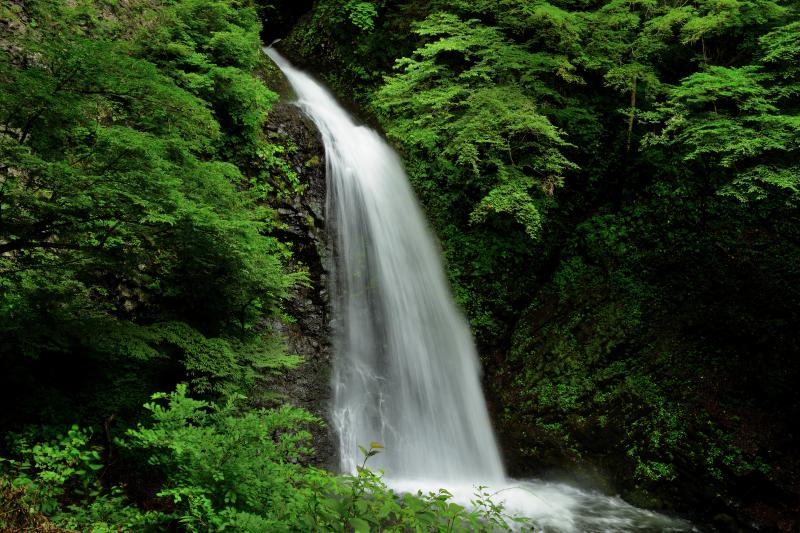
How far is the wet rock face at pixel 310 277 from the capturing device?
6.70 metres

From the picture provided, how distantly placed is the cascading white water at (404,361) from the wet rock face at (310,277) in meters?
0.22

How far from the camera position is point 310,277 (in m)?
7.54

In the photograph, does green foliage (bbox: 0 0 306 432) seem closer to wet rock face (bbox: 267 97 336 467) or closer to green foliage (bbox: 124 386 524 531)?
green foliage (bbox: 124 386 524 531)

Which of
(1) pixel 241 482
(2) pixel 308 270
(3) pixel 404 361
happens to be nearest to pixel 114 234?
(1) pixel 241 482

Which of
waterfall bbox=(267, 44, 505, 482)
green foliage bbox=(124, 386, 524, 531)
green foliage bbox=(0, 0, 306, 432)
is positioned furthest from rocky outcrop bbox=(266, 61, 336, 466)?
green foliage bbox=(124, 386, 524, 531)

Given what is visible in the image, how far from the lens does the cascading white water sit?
6902 mm

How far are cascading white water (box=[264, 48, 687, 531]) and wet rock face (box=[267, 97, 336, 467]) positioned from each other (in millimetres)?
221

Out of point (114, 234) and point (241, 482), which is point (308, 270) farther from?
point (241, 482)

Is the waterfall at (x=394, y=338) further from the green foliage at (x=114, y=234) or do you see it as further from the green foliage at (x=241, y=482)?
the green foliage at (x=241, y=482)

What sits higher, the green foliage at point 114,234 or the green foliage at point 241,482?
the green foliage at point 114,234

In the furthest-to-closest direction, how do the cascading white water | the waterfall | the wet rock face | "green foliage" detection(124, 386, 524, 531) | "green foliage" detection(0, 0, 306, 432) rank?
the waterfall < the cascading white water < the wet rock face < "green foliage" detection(0, 0, 306, 432) < "green foliage" detection(124, 386, 524, 531)

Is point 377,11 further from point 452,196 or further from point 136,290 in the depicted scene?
point 136,290

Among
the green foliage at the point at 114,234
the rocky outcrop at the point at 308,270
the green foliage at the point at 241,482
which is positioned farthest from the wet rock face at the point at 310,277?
the green foliage at the point at 241,482

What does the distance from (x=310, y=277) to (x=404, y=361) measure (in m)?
2.29
